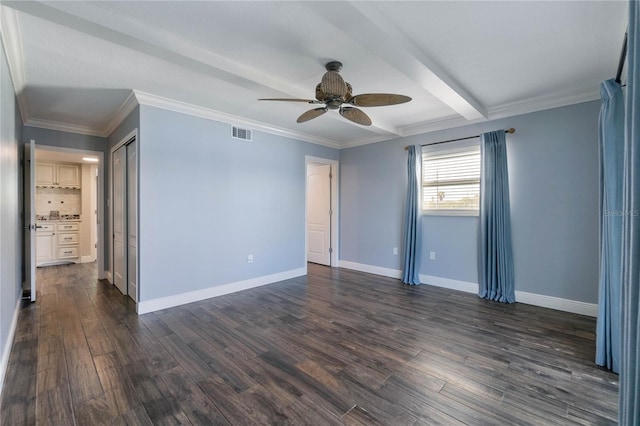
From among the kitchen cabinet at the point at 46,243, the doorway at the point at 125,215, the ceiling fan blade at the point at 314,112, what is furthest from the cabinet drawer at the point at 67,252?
the ceiling fan blade at the point at 314,112

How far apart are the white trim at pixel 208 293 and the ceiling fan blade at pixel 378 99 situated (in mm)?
3102

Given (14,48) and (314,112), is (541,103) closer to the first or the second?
(314,112)

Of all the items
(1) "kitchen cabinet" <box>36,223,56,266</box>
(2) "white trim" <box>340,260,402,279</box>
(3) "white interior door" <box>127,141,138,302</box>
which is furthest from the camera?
(1) "kitchen cabinet" <box>36,223,56,266</box>

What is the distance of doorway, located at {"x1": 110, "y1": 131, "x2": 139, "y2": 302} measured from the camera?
11.8 feet

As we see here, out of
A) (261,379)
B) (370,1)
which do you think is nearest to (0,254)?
(261,379)

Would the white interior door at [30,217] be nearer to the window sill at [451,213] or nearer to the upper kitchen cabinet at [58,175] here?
the upper kitchen cabinet at [58,175]

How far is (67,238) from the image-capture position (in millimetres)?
6387

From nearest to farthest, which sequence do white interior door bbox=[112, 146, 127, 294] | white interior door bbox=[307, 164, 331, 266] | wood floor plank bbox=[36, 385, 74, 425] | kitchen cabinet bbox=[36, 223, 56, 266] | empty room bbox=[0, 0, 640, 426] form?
wood floor plank bbox=[36, 385, 74, 425], empty room bbox=[0, 0, 640, 426], white interior door bbox=[112, 146, 127, 294], kitchen cabinet bbox=[36, 223, 56, 266], white interior door bbox=[307, 164, 331, 266]

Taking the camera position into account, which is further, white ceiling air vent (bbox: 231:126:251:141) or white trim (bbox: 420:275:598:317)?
white ceiling air vent (bbox: 231:126:251:141)

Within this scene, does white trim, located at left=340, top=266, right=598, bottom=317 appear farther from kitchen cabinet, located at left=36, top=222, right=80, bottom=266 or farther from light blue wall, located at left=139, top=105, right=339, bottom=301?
kitchen cabinet, located at left=36, top=222, right=80, bottom=266

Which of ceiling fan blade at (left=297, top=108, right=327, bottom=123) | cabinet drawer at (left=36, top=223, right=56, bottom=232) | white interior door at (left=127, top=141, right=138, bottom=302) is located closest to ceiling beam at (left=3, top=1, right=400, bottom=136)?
ceiling fan blade at (left=297, top=108, right=327, bottom=123)

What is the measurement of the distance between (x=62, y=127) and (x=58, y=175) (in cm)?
292

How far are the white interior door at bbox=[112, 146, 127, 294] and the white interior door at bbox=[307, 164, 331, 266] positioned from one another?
3.59m

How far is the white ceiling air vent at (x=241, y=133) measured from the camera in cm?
418
